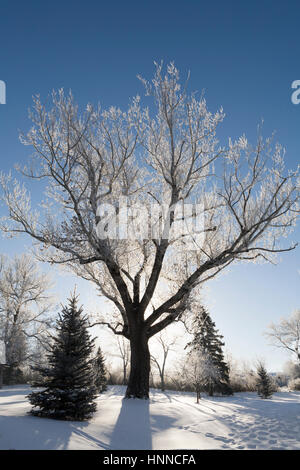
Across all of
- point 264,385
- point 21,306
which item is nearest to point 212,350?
point 264,385

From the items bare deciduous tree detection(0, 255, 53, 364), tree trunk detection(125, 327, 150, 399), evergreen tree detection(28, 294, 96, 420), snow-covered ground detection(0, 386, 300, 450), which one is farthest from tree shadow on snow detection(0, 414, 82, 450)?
bare deciduous tree detection(0, 255, 53, 364)

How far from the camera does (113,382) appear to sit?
114ft

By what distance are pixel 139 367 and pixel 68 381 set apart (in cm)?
326

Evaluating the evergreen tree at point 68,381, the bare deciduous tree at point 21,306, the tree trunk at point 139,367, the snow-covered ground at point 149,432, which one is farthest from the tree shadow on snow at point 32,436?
the bare deciduous tree at point 21,306

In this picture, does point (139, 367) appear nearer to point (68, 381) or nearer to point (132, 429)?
point (68, 381)

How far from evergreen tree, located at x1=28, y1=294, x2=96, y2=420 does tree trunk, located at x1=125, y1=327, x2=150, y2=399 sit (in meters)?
2.23

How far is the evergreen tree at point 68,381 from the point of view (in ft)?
19.8

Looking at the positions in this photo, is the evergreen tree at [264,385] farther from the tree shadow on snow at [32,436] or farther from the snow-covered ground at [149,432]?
the tree shadow on snow at [32,436]

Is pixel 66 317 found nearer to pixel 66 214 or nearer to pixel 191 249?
pixel 66 214

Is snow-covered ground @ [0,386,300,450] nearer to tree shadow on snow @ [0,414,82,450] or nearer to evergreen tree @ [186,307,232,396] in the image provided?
tree shadow on snow @ [0,414,82,450]

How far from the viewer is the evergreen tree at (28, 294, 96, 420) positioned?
603 centimetres

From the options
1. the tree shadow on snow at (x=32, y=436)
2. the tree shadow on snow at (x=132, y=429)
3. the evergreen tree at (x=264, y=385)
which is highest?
the tree shadow on snow at (x=32, y=436)

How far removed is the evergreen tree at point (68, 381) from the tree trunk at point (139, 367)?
2226 millimetres
